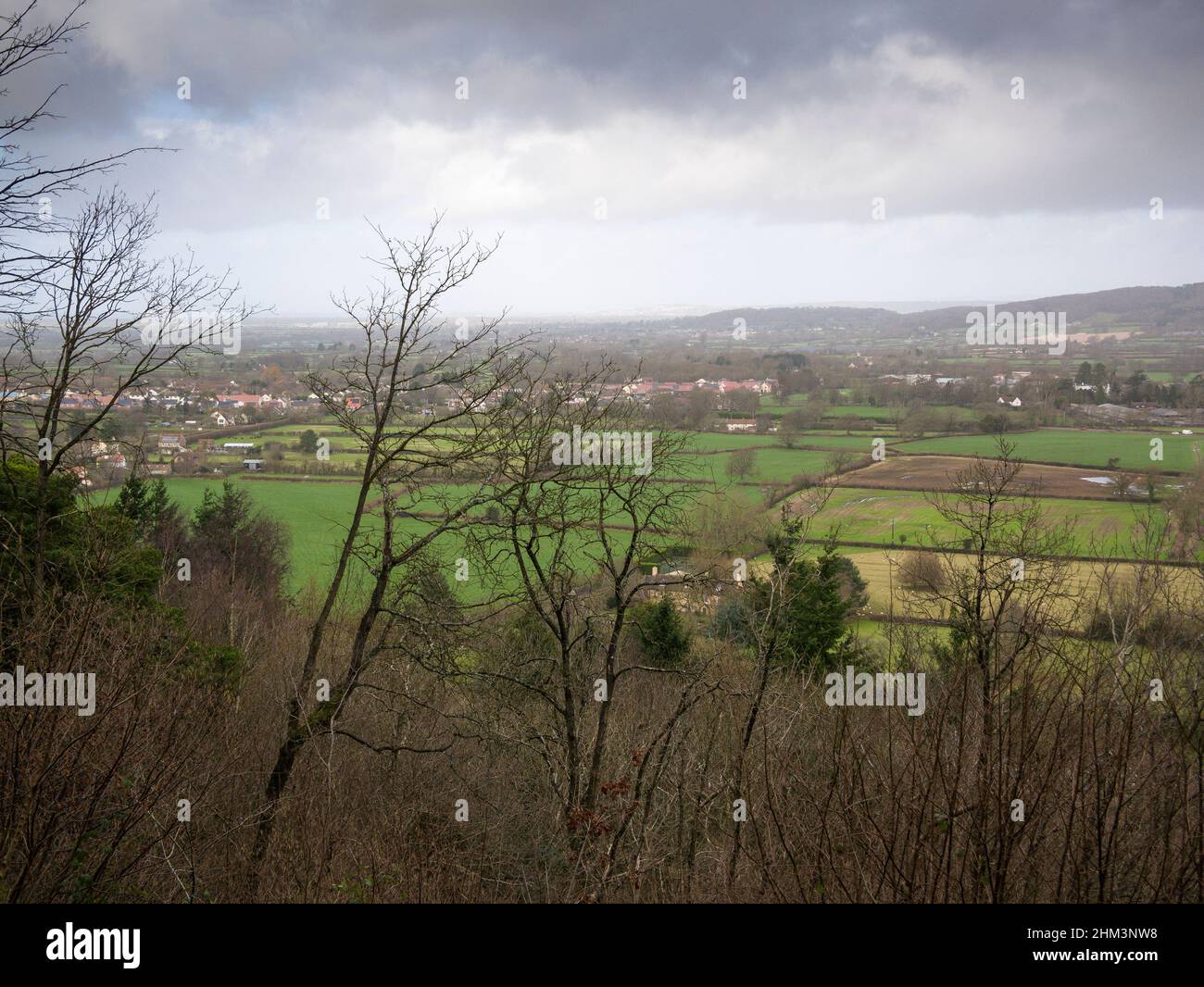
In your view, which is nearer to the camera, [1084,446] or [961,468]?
[961,468]

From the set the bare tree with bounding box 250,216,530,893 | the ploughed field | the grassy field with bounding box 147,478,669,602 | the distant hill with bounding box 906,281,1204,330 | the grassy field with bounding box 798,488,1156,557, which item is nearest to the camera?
the bare tree with bounding box 250,216,530,893

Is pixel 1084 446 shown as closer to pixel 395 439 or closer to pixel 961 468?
pixel 961 468

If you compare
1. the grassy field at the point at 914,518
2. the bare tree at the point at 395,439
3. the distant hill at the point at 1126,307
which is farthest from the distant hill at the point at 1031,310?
the bare tree at the point at 395,439

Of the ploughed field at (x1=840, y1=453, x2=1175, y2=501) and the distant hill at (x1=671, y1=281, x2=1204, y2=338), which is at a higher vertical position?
the distant hill at (x1=671, y1=281, x2=1204, y2=338)

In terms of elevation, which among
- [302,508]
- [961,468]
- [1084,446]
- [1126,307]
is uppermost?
[1126,307]

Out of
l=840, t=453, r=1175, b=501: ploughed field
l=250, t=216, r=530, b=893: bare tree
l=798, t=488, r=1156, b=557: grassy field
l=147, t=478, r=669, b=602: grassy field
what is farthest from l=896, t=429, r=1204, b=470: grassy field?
l=250, t=216, r=530, b=893: bare tree

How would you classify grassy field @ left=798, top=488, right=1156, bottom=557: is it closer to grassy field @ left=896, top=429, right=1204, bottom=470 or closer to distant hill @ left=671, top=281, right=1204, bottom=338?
grassy field @ left=896, top=429, right=1204, bottom=470

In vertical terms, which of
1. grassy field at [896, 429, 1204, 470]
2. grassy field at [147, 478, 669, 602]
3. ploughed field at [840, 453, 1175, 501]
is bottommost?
grassy field at [147, 478, 669, 602]

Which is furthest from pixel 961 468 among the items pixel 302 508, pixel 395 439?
pixel 302 508
